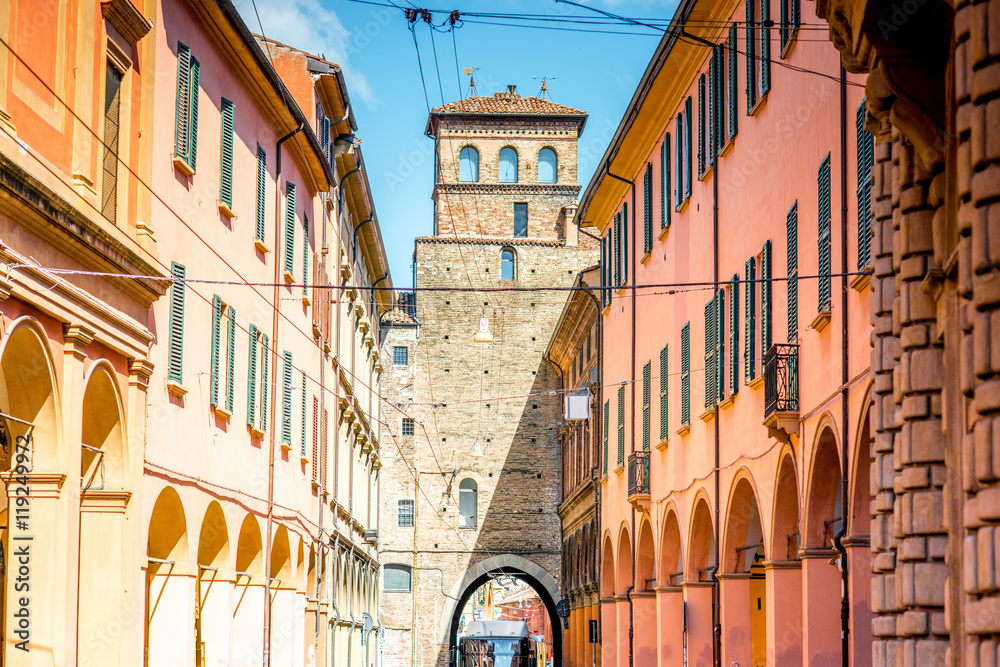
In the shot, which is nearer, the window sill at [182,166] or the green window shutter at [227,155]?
the window sill at [182,166]

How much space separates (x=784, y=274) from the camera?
16.5 metres

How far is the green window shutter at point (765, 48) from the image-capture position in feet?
56.3

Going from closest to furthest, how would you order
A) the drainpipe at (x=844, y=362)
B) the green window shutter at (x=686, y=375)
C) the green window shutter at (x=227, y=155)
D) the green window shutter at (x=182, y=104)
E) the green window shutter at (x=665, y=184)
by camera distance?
the drainpipe at (x=844, y=362) < the green window shutter at (x=182, y=104) < the green window shutter at (x=227, y=155) < the green window shutter at (x=686, y=375) < the green window shutter at (x=665, y=184)

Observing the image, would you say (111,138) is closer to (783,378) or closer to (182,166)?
(182,166)

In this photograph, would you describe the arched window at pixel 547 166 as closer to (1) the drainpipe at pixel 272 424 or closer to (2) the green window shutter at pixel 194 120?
(1) the drainpipe at pixel 272 424

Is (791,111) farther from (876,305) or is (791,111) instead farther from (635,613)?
(635,613)

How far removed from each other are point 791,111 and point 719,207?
4.07 m

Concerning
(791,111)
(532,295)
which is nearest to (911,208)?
(791,111)

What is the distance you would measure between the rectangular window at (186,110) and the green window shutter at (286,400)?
256 inches

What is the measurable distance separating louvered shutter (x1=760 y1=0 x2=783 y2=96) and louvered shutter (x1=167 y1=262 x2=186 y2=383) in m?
7.46

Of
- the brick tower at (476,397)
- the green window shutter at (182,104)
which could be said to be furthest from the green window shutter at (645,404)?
the brick tower at (476,397)

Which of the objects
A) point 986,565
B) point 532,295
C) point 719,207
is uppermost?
point 532,295

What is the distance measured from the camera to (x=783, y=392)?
52.5 ft

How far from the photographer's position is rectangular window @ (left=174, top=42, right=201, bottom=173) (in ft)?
53.3
